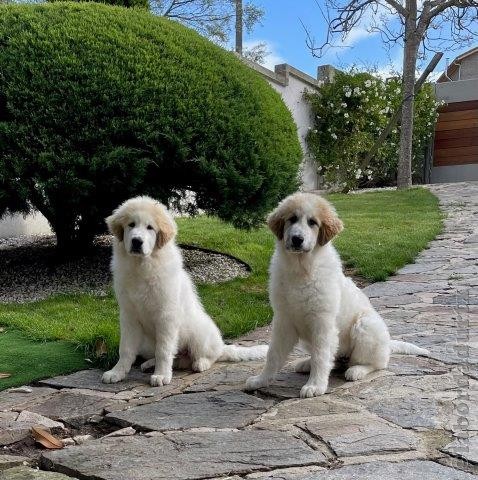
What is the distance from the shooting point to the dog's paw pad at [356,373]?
4.19 metres

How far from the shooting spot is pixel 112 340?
506cm

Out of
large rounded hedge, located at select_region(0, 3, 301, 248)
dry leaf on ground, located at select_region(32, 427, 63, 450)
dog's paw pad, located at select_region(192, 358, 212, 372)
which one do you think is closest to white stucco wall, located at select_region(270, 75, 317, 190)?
large rounded hedge, located at select_region(0, 3, 301, 248)

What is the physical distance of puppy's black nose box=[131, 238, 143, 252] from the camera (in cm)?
425

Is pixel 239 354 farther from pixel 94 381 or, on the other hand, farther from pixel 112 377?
pixel 94 381

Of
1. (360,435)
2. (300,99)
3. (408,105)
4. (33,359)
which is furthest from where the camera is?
(300,99)

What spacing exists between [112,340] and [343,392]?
199 cm

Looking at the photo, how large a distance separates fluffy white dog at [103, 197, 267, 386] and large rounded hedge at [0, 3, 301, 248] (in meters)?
2.08

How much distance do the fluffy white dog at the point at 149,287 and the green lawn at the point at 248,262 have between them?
0.47 metres

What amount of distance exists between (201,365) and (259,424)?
1252 millimetres

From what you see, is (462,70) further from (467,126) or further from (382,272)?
(382,272)

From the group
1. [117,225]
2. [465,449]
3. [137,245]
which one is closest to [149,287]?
[137,245]

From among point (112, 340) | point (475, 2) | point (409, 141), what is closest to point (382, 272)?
point (112, 340)

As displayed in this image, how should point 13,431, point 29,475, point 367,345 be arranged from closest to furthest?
point 29,475 → point 13,431 → point 367,345

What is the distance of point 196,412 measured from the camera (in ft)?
12.2
